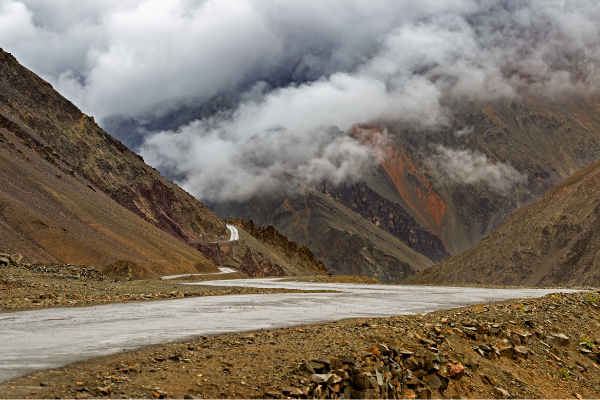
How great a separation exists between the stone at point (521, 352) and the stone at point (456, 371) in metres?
3.50

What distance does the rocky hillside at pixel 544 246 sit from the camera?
333 feet

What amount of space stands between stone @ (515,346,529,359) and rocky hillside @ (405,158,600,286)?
8994 cm

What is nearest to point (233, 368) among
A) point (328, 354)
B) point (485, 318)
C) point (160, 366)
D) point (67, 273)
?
point (160, 366)

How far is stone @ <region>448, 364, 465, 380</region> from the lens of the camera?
11.5m

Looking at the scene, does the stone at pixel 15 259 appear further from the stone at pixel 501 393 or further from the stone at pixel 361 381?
the stone at pixel 501 393

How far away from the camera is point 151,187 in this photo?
104562 mm

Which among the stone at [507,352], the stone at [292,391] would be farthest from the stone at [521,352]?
the stone at [292,391]

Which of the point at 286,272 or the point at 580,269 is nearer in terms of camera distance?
the point at 580,269

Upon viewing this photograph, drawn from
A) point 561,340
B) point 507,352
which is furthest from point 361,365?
point 561,340

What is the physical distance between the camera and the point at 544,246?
112188 millimetres

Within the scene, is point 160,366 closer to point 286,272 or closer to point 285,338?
point 285,338

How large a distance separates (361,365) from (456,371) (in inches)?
116

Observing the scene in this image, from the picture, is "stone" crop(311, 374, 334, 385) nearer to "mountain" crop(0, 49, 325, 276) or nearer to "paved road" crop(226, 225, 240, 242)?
"mountain" crop(0, 49, 325, 276)

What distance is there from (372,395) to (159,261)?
193 ft
